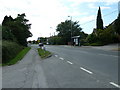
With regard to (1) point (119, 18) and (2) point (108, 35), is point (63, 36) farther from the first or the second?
(1) point (119, 18)

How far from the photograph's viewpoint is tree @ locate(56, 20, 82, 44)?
9206 centimetres

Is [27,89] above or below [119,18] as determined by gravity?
below

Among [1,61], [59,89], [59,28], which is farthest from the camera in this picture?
[59,28]

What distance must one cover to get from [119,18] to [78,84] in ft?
132

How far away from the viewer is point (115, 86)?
6965 mm

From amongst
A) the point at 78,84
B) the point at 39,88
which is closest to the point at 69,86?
the point at 78,84

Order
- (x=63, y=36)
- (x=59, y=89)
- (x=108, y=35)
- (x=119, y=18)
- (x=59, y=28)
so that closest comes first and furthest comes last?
1. (x=59, y=89)
2. (x=119, y=18)
3. (x=108, y=35)
4. (x=63, y=36)
5. (x=59, y=28)

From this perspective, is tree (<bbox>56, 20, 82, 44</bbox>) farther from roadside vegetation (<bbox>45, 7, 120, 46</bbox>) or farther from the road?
the road

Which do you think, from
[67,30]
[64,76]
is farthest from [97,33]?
[64,76]

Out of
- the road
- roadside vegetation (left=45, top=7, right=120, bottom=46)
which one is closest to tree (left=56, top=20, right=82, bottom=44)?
roadside vegetation (left=45, top=7, right=120, bottom=46)

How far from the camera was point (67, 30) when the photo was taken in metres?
94.1

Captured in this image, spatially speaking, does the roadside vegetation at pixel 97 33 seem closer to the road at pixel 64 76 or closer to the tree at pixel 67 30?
the tree at pixel 67 30

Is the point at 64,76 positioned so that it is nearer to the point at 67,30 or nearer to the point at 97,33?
the point at 97,33

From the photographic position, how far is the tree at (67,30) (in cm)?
9206
